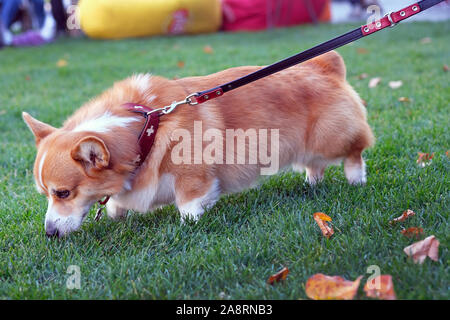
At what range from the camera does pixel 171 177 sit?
252 centimetres

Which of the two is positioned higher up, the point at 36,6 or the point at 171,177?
the point at 171,177

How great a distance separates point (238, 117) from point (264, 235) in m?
0.71

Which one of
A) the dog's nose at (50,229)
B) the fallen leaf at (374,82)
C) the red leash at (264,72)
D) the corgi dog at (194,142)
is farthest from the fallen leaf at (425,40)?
the dog's nose at (50,229)

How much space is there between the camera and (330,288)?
1.82m

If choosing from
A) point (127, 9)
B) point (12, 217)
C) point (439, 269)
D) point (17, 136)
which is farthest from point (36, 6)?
point (439, 269)

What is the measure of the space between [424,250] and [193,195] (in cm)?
115

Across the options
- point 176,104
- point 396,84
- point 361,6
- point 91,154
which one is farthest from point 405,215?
point 361,6

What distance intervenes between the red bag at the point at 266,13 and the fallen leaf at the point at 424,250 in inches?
363

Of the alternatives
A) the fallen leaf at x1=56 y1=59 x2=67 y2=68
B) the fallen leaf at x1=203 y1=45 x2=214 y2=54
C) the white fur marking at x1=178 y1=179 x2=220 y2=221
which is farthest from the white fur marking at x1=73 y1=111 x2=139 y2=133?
the fallen leaf at x1=203 y1=45 x2=214 y2=54

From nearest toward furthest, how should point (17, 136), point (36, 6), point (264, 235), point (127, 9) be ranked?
point (264, 235)
point (17, 136)
point (127, 9)
point (36, 6)

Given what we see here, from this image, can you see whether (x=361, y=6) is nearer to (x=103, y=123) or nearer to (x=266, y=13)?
(x=266, y=13)

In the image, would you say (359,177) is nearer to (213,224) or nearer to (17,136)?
(213,224)

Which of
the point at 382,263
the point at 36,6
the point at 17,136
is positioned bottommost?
the point at 36,6

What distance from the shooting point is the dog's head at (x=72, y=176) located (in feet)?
7.46
